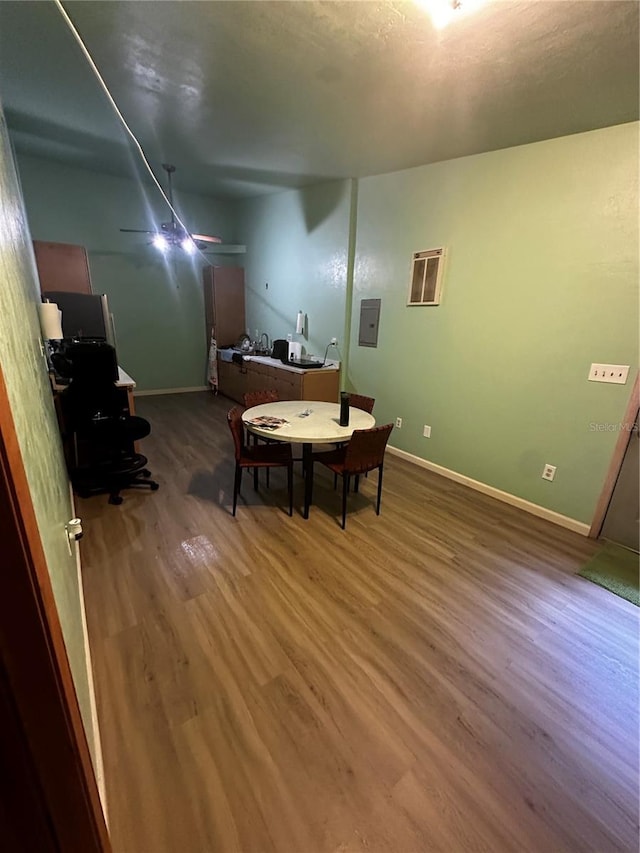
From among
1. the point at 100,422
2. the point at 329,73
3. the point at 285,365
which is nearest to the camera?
the point at 329,73

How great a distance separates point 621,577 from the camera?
2.33m

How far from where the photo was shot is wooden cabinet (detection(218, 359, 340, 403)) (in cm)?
427

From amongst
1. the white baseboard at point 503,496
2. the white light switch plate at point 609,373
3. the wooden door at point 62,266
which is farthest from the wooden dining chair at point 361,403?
the wooden door at point 62,266

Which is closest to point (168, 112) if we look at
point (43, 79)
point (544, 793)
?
point (43, 79)

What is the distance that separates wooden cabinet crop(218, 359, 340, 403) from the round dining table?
990mm

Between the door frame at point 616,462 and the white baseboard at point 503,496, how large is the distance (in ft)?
0.27

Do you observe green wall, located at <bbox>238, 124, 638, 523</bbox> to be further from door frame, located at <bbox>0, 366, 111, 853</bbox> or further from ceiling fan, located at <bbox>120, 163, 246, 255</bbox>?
door frame, located at <bbox>0, 366, 111, 853</bbox>

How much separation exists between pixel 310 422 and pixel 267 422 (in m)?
0.33

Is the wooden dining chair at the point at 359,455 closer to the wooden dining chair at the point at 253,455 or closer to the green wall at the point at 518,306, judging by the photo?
the wooden dining chair at the point at 253,455

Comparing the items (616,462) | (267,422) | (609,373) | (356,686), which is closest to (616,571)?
(616,462)

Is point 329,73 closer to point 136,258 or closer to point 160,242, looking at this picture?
point 160,242

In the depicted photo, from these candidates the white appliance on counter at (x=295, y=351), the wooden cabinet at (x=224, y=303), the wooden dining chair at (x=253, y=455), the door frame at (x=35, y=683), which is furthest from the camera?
the wooden cabinet at (x=224, y=303)

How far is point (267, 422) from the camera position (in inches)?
108

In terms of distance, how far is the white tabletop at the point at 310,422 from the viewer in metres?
2.52
